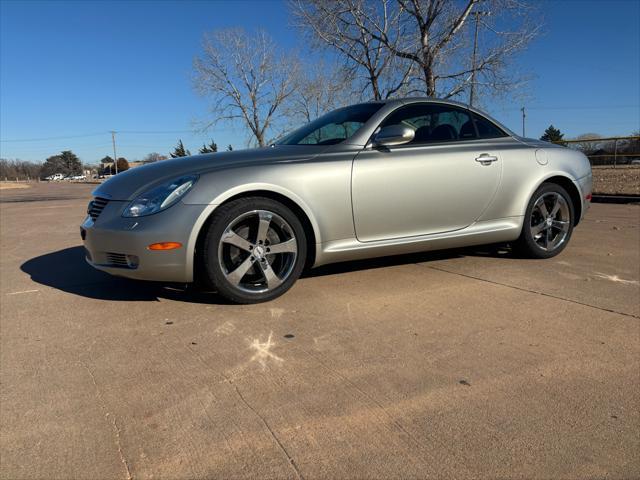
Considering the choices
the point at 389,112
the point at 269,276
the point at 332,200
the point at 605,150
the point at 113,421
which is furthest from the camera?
the point at 605,150

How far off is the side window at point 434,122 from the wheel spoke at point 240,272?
165 cm

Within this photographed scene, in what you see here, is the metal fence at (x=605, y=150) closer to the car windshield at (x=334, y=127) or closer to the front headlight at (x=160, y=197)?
the car windshield at (x=334, y=127)

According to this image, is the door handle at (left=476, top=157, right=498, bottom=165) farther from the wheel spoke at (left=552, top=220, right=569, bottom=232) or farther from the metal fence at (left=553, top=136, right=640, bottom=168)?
the metal fence at (left=553, top=136, right=640, bottom=168)

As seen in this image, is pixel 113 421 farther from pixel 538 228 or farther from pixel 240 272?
pixel 538 228

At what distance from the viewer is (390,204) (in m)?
3.88

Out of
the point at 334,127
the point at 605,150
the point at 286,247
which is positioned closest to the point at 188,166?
the point at 286,247

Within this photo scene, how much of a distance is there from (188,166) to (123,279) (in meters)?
1.41

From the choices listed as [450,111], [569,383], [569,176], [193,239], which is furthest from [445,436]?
[569,176]

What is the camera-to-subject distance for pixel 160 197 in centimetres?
331

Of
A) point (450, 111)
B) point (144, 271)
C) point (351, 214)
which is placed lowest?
point (144, 271)

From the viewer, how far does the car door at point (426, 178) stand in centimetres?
381

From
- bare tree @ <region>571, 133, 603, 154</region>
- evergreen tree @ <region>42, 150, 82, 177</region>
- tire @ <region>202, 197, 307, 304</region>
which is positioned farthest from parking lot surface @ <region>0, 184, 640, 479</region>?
evergreen tree @ <region>42, 150, 82, 177</region>

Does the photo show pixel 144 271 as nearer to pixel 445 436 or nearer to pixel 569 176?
pixel 445 436

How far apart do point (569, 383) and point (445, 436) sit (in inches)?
31.9
